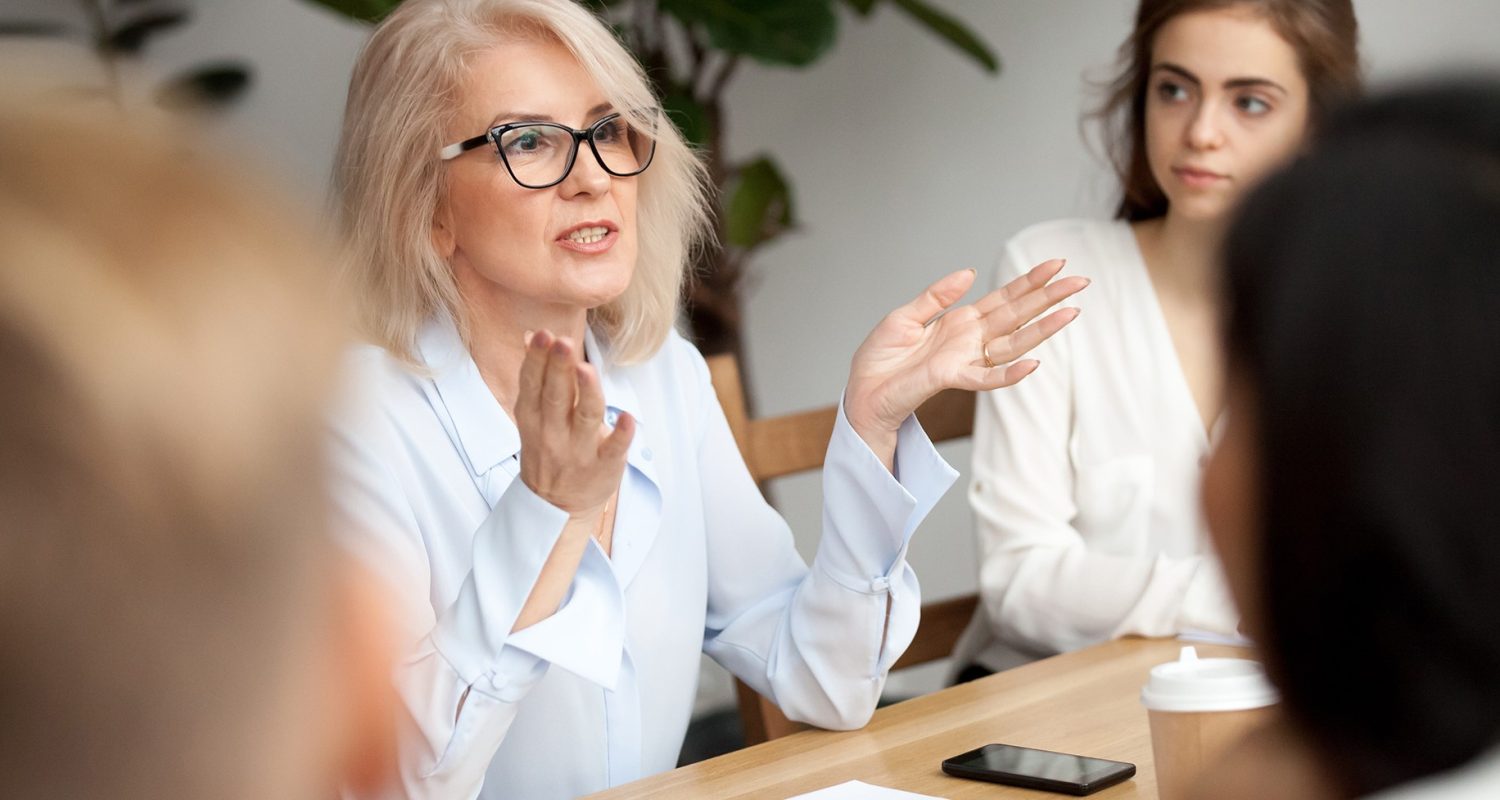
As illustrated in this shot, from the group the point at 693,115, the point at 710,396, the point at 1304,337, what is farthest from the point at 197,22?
the point at 1304,337

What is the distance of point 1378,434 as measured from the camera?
1.73 ft

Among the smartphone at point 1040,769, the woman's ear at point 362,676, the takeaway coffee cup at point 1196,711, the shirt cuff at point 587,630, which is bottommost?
the smartphone at point 1040,769

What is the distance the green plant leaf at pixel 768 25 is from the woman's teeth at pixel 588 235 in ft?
4.09

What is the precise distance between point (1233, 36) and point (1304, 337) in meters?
1.64

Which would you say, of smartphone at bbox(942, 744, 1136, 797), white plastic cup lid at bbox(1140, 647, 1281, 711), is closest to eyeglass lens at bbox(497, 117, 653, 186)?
smartphone at bbox(942, 744, 1136, 797)

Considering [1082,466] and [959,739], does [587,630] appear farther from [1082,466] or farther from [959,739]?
[1082,466]

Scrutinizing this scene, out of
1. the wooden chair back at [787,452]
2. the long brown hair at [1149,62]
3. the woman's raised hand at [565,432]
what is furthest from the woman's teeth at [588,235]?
the long brown hair at [1149,62]

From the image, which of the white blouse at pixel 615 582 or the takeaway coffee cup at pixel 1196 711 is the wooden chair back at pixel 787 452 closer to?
the white blouse at pixel 615 582

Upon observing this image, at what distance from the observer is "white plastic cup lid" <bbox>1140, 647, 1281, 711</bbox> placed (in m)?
0.98

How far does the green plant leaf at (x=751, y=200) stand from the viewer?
316 cm

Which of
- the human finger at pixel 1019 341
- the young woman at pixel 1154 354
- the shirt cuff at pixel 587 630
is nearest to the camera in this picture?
the shirt cuff at pixel 587 630

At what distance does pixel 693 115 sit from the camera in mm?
2881

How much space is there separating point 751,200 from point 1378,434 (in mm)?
2688

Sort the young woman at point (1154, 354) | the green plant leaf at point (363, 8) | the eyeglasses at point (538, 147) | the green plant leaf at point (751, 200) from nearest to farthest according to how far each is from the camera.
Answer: the eyeglasses at point (538, 147), the young woman at point (1154, 354), the green plant leaf at point (363, 8), the green plant leaf at point (751, 200)
